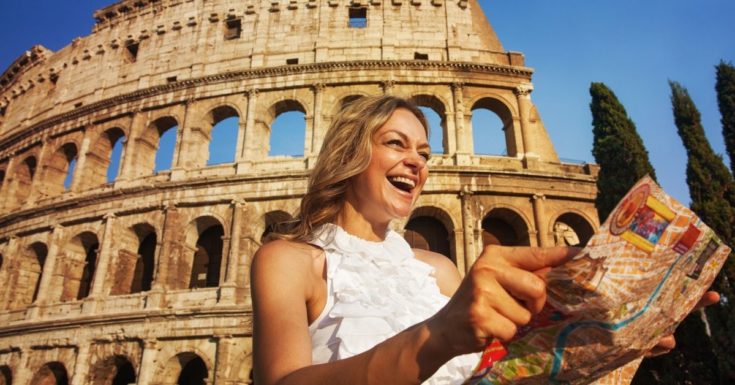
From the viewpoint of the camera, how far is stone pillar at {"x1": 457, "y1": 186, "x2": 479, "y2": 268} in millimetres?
13117

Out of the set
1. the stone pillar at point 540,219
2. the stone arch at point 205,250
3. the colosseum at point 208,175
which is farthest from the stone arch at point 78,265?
the stone pillar at point 540,219

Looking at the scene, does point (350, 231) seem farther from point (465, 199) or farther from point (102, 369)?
point (102, 369)

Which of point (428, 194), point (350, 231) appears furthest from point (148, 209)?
point (350, 231)

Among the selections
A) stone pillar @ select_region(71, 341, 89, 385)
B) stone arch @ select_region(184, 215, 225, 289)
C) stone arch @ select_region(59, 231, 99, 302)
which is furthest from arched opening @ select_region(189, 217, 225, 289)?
stone arch @ select_region(59, 231, 99, 302)

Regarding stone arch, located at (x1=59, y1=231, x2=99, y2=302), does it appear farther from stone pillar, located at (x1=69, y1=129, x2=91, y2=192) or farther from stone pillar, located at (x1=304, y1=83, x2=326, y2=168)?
stone pillar, located at (x1=304, y1=83, x2=326, y2=168)

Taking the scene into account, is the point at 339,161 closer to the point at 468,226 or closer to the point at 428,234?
the point at 468,226

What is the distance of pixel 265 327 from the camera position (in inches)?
55.7

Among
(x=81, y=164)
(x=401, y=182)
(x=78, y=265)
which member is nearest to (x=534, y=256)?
(x=401, y=182)

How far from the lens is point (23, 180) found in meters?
19.9

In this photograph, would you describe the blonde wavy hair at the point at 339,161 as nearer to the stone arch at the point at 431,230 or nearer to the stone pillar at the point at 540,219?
the stone arch at the point at 431,230

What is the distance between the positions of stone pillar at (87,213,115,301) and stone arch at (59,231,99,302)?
31.3 inches

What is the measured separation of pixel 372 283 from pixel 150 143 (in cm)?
1768

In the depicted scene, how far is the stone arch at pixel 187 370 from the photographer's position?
12.8 meters

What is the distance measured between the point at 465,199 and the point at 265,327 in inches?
508
